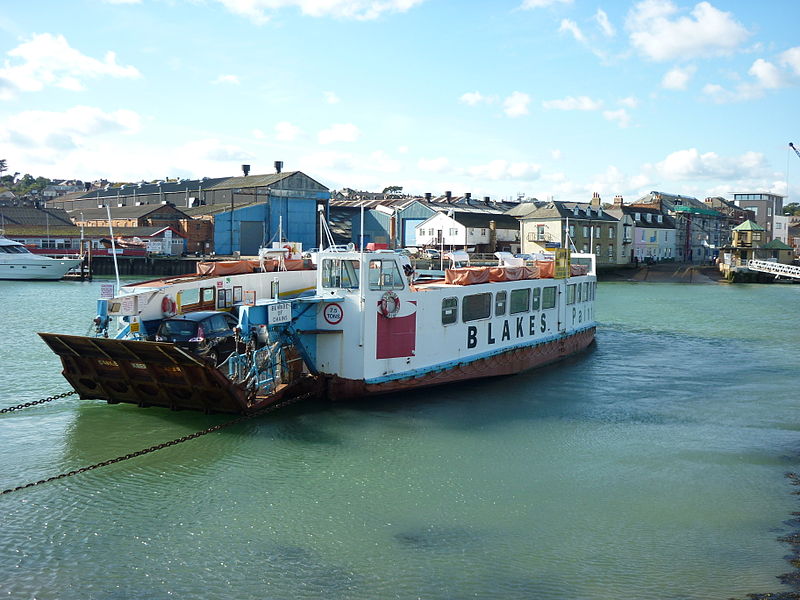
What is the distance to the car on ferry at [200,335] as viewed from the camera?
58.9 feet

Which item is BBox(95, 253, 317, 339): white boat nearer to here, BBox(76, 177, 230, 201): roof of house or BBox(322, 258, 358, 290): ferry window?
BBox(322, 258, 358, 290): ferry window

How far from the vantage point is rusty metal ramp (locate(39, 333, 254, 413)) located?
1597 centimetres

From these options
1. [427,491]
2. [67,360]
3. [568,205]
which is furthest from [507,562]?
[568,205]

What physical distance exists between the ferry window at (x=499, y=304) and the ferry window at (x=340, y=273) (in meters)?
5.97

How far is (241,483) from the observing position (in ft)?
46.4

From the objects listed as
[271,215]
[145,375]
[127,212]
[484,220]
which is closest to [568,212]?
[484,220]

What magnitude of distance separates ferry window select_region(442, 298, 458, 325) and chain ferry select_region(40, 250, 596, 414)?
0.10 feet

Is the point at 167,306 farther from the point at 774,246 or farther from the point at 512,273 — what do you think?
the point at 774,246

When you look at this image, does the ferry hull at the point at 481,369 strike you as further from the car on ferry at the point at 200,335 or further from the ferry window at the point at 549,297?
the car on ferry at the point at 200,335

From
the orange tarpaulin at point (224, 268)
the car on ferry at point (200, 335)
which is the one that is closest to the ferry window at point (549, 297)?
the orange tarpaulin at point (224, 268)

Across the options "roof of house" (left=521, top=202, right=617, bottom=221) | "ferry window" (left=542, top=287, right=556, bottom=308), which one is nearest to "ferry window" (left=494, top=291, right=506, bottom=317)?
"ferry window" (left=542, top=287, right=556, bottom=308)

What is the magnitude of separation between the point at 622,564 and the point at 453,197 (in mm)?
105397

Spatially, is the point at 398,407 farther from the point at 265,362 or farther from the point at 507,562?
the point at 507,562

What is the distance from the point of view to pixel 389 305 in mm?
19047
